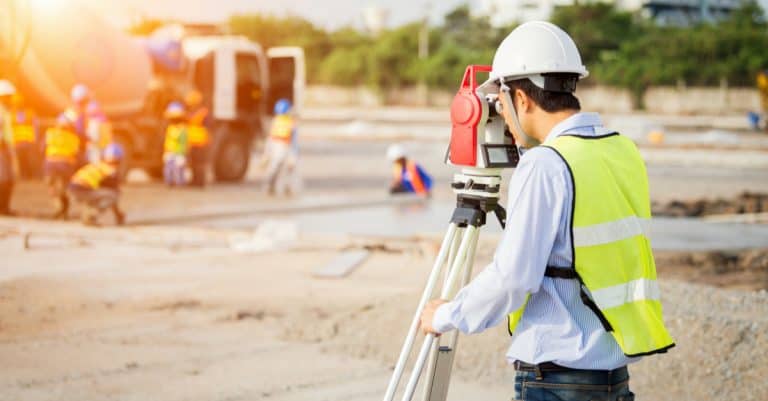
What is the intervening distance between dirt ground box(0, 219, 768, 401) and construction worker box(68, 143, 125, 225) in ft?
6.33

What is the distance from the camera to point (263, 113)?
20.9 metres

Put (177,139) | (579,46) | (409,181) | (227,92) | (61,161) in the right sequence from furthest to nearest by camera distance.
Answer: (579,46)
(227,92)
(177,139)
(409,181)
(61,161)

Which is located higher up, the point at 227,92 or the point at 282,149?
the point at 227,92

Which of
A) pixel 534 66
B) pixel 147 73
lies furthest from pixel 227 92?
pixel 534 66

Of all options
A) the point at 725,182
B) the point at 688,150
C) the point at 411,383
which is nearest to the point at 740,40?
the point at 688,150

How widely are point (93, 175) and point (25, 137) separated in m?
3.29

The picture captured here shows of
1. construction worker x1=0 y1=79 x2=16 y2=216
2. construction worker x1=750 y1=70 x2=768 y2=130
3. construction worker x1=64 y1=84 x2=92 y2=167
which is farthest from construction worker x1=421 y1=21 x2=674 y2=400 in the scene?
construction worker x1=750 y1=70 x2=768 y2=130

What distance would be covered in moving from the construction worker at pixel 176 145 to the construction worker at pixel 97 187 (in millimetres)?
4979

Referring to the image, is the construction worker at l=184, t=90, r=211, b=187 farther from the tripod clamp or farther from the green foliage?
the green foliage

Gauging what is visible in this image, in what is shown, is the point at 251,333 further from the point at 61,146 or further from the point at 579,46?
the point at 579,46

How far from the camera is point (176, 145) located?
56.9 feet

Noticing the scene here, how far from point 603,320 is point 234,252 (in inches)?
313

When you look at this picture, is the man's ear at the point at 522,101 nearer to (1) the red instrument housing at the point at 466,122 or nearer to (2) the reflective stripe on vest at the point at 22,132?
(1) the red instrument housing at the point at 466,122

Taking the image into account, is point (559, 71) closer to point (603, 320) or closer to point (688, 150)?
point (603, 320)
